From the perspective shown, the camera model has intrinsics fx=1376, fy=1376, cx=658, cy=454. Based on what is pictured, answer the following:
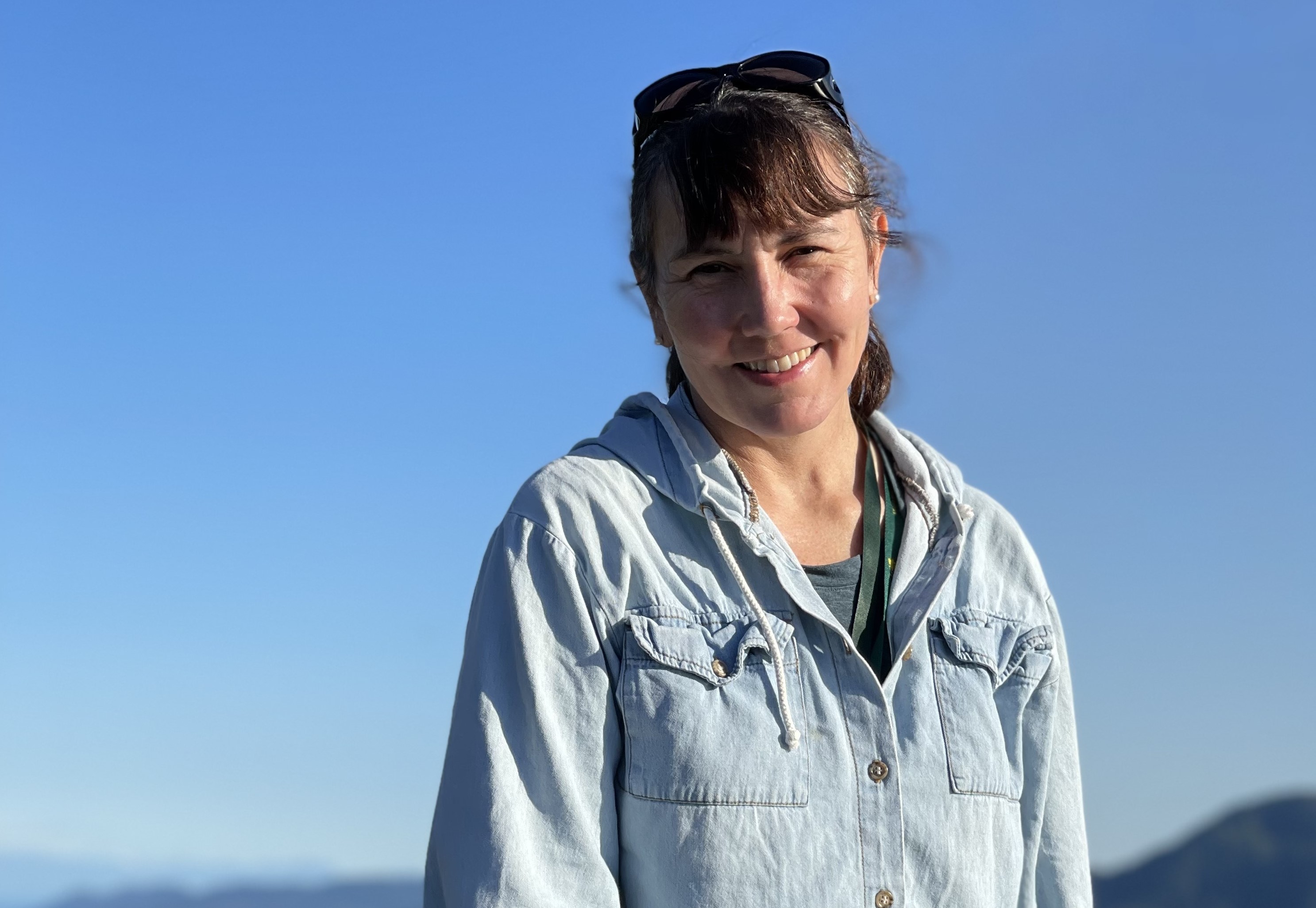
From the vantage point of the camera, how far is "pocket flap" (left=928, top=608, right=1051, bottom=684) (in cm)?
278

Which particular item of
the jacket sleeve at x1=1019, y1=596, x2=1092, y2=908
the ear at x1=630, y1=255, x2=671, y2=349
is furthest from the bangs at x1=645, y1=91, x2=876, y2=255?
the jacket sleeve at x1=1019, y1=596, x2=1092, y2=908

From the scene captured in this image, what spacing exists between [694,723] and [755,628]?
9.1 inches

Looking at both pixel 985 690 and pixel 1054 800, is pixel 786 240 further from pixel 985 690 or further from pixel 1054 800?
pixel 1054 800

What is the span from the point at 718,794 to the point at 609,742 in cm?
22

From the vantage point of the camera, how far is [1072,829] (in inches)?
117

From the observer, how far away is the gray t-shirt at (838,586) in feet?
8.91

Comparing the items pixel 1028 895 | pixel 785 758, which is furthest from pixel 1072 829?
pixel 785 758

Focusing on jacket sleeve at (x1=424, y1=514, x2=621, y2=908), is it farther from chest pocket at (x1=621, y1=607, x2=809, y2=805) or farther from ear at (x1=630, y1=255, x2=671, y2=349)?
ear at (x1=630, y1=255, x2=671, y2=349)

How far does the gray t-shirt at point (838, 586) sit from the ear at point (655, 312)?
0.57 m

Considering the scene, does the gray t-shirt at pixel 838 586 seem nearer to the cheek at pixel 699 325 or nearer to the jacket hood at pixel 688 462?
the jacket hood at pixel 688 462

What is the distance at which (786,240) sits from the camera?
8.61 ft

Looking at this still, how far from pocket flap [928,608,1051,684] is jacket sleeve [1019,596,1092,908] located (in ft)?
0.31

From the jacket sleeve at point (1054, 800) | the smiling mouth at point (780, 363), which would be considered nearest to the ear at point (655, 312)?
the smiling mouth at point (780, 363)

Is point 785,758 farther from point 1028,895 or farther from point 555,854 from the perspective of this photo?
point 1028,895
